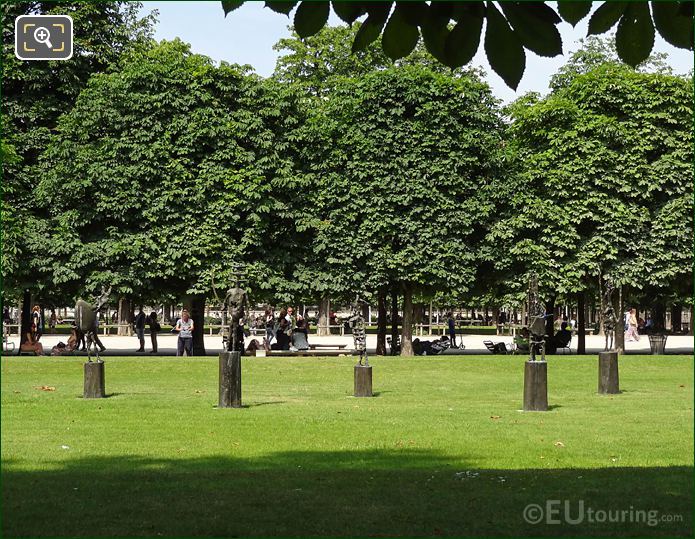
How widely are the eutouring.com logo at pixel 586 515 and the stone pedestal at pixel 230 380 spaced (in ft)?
38.6

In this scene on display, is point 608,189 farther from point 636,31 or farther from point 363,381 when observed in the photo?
point 636,31

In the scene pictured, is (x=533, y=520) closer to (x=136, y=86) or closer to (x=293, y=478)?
(x=293, y=478)

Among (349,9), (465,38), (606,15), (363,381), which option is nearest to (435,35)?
(465,38)

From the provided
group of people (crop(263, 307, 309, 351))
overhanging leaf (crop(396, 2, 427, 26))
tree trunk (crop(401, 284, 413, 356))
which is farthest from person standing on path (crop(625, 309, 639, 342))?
overhanging leaf (crop(396, 2, 427, 26))

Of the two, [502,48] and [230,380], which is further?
[230,380]

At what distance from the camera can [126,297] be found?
42.8 metres

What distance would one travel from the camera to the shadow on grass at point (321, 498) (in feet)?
28.2

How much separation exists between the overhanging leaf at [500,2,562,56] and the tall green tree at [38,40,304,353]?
35046mm

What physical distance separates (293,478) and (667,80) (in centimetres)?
3626

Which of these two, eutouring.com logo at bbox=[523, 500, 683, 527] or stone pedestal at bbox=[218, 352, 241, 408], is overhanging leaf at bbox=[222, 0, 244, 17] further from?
stone pedestal at bbox=[218, 352, 241, 408]

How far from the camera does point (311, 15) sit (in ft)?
20.4

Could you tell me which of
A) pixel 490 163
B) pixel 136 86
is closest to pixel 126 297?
pixel 136 86

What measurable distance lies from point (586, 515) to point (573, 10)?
4.47 m

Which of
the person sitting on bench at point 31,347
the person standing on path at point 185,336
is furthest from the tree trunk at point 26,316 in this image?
the person standing on path at point 185,336
